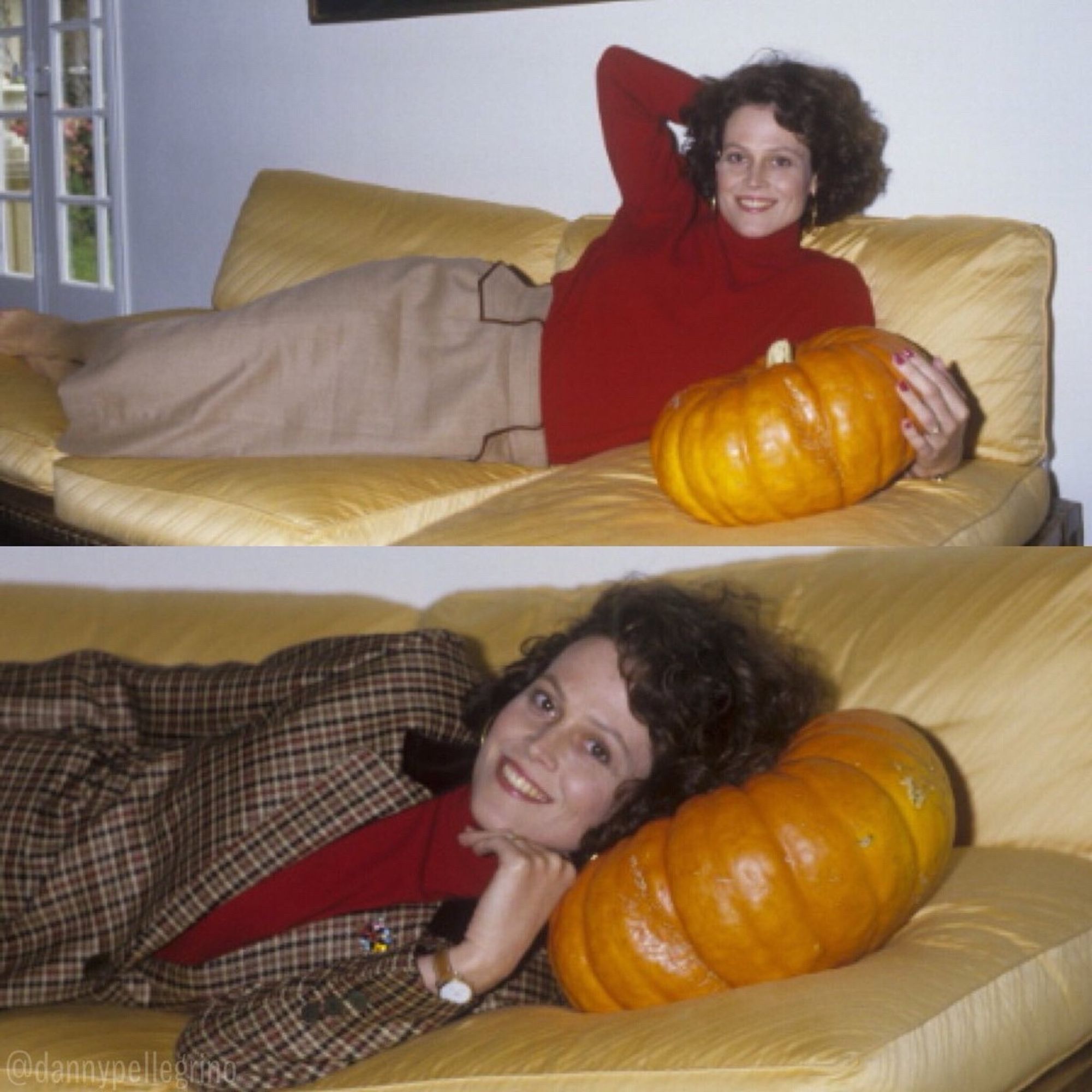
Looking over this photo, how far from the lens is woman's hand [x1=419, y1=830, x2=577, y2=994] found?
139 cm

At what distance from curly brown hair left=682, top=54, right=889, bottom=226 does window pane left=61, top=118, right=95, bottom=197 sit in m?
2.84

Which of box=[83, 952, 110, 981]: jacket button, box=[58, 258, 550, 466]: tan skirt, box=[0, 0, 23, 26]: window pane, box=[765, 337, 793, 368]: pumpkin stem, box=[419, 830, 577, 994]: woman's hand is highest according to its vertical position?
box=[0, 0, 23, 26]: window pane

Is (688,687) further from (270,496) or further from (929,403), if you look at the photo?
(270,496)

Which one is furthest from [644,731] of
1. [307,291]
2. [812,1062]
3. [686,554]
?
[307,291]

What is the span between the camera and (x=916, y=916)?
4.42ft

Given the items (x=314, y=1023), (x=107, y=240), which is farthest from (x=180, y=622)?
(x=107, y=240)

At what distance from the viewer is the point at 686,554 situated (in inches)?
74.5

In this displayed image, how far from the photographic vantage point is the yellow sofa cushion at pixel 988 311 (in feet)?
6.86

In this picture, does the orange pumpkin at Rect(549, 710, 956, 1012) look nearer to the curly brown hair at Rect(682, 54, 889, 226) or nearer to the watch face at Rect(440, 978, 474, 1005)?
the watch face at Rect(440, 978, 474, 1005)

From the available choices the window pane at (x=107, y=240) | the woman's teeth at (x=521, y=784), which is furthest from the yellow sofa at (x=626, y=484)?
the window pane at (x=107, y=240)

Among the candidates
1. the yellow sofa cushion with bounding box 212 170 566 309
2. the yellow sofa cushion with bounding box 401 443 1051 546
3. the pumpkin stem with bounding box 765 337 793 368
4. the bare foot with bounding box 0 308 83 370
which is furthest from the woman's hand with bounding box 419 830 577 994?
the bare foot with bounding box 0 308 83 370

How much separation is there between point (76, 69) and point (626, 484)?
3411 millimetres

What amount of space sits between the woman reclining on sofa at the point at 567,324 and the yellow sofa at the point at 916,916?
0.37 metres

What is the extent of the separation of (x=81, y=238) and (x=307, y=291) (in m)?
2.66
